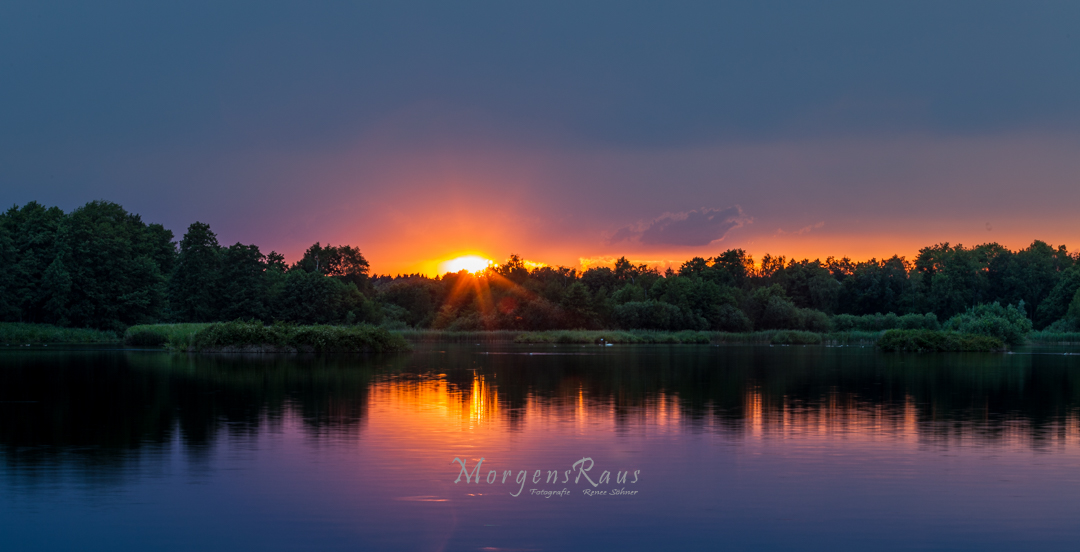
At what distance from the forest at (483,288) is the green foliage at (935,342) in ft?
22.7

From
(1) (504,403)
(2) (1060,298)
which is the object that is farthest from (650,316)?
(1) (504,403)

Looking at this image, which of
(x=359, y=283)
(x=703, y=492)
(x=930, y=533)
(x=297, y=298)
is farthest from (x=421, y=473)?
(x=359, y=283)

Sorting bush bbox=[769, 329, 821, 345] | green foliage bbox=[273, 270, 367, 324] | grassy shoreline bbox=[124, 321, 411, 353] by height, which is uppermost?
green foliage bbox=[273, 270, 367, 324]

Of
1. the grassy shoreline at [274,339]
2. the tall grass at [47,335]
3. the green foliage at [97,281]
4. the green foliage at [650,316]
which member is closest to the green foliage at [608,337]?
the green foliage at [650,316]

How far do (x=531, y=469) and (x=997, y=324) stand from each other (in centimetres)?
7100

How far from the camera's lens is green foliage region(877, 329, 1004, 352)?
6594 centimetres

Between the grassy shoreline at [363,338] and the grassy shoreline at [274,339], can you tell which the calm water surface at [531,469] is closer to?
the grassy shoreline at [274,339]

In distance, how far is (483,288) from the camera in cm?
11288

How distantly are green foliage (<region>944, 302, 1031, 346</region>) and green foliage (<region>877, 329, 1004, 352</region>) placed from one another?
8.71 ft

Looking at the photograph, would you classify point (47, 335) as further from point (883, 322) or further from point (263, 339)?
point (883, 322)

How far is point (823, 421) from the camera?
63.7 ft

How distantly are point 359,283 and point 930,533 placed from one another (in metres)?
124

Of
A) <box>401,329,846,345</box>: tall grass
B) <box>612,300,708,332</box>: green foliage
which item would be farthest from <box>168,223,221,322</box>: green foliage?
<box>612,300,708,332</box>: green foliage

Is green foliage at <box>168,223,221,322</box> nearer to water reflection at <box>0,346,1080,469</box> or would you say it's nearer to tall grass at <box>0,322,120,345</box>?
tall grass at <box>0,322,120,345</box>
